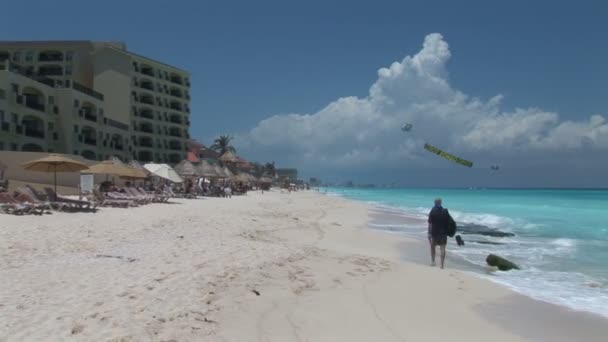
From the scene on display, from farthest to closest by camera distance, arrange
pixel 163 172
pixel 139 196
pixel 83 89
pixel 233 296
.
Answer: pixel 83 89 → pixel 163 172 → pixel 139 196 → pixel 233 296

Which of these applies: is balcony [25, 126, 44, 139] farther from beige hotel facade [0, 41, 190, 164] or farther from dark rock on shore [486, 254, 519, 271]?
dark rock on shore [486, 254, 519, 271]

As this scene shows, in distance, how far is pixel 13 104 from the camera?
1244 inches

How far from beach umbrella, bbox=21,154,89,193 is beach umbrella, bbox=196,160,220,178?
15.4 meters

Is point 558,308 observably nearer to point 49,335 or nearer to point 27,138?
point 49,335

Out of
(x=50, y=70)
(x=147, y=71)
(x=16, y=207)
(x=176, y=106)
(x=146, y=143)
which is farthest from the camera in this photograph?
(x=176, y=106)

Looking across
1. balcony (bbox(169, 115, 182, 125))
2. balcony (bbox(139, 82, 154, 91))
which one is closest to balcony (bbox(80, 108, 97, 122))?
balcony (bbox(139, 82, 154, 91))

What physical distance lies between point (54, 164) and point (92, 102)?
90.0 ft

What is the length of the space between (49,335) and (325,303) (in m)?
3.29

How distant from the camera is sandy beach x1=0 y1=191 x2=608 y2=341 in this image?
177 inches

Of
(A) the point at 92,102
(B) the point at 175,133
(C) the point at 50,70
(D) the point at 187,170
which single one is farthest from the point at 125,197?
(B) the point at 175,133

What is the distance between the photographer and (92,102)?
4112cm

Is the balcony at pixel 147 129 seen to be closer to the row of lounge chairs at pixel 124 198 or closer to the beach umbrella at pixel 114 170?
the row of lounge chairs at pixel 124 198

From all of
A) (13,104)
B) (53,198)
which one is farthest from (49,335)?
(13,104)

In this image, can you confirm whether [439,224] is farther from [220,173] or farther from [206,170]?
[220,173]
